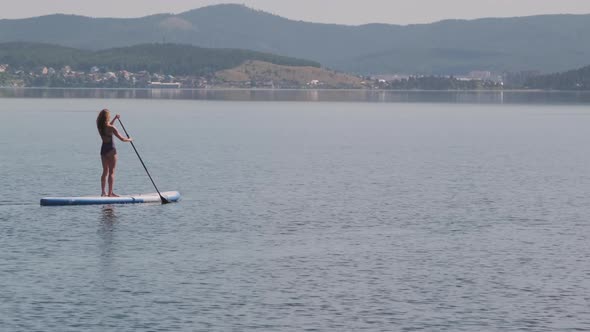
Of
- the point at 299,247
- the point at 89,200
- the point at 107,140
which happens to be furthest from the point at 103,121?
the point at 299,247

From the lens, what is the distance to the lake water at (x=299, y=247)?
26797mm

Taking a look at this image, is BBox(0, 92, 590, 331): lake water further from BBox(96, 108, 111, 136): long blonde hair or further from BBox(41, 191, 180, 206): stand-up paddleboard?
BBox(96, 108, 111, 136): long blonde hair

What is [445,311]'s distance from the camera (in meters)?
27.1

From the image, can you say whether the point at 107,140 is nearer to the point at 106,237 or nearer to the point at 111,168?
the point at 111,168

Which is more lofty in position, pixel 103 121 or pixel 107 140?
pixel 103 121

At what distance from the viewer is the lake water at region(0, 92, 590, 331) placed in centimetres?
2680

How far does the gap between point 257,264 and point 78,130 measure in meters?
82.7

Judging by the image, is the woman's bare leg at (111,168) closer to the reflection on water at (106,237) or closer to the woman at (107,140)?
the woman at (107,140)

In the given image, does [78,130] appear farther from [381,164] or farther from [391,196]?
[391,196]

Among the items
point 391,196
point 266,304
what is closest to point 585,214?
point 391,196

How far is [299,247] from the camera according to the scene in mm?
35812

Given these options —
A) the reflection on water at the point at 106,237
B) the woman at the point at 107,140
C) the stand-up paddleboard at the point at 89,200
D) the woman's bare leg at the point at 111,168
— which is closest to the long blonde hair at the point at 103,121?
the woman at the point at 107,140

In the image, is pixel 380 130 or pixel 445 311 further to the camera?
pixel 380 130

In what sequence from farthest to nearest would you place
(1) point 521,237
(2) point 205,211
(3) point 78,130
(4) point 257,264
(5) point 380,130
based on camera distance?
1. (5) point 380,130
2. (3) point 78,130
3. (2) point 205,211
4. (1) point 521,237
5. (4) point 257,264
